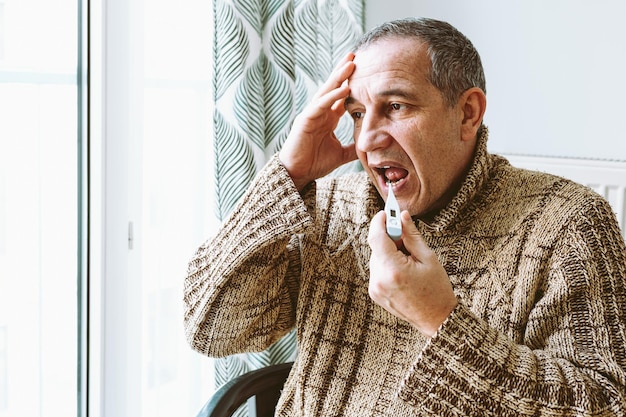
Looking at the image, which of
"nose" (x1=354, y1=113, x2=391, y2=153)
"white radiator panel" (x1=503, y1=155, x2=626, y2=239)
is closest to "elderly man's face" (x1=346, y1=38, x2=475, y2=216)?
"nose" (x1=354, y1=113, x2=391, y2=153)

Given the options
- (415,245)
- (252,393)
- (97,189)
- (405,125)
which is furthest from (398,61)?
(97,189)

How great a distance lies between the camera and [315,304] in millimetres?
1419

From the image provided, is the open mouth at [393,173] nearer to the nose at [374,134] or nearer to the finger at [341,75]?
the nose at [374,134]

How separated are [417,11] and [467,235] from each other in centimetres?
111

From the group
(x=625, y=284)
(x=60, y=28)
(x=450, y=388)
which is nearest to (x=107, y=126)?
(x=60, y=28)

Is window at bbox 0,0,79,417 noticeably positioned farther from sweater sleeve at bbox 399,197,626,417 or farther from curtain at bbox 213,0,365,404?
sweater sleeve at bbox 399,197,626,417

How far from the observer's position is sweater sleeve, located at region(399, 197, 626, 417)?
114 centimetres

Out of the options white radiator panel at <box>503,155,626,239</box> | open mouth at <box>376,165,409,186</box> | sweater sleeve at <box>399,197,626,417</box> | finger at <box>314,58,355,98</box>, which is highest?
finger at <box>314,58,355,98</box>

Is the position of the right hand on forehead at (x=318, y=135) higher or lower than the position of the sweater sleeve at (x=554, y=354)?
higher

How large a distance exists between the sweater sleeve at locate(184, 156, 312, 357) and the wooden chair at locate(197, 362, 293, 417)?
0.19ft

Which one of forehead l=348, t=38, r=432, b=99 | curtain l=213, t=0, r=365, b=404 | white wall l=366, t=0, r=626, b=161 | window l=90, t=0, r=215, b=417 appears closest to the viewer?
forehead l=348, t=38, r=432, b=99

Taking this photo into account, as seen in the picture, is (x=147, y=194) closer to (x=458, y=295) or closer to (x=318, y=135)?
(x=318, y=135)

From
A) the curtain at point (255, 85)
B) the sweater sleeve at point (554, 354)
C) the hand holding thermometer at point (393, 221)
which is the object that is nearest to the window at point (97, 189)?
the curtain at point (255, 85)

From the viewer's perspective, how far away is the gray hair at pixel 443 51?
1300 mm
